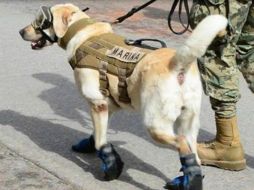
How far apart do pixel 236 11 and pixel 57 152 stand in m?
1.65

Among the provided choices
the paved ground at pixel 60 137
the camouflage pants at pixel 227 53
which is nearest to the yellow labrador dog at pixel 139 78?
the paved ground at pixel 60 137

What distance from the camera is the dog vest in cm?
375

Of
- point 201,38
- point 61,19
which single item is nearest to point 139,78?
point 201,38

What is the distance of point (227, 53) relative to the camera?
406cm

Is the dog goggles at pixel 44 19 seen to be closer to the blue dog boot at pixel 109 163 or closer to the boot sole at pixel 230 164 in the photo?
the blue dog boot at pixel 109 163

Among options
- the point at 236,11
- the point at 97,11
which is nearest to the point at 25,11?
the point at 97,11

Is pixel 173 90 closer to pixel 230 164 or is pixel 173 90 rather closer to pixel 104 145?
pixel 104 145

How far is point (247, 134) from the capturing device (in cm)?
496

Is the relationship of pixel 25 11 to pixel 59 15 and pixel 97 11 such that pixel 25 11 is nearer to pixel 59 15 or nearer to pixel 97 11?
pixel 97 11

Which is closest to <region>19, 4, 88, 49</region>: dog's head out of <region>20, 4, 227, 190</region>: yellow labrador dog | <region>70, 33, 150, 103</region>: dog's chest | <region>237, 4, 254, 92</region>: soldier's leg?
<region>20, 4, 227, 190</region>: yellow labrador dog

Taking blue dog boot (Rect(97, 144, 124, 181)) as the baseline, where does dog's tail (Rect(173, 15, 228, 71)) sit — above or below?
above

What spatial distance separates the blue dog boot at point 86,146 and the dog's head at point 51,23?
751 millimetres

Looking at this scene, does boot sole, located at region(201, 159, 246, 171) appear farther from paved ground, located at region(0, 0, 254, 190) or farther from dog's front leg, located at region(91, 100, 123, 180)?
dog's front leg, located at region(91, 100, 123, 180)

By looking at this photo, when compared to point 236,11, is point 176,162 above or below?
below
